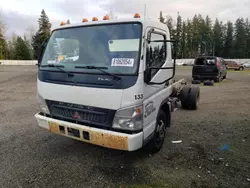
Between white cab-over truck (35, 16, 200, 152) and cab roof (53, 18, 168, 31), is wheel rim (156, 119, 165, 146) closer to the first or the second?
white cab-over truck (35, 16, 200, 152)

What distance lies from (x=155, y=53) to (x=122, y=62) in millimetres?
777

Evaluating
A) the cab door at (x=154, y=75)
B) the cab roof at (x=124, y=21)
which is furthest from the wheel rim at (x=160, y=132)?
the cab roof at (x=124, y=21)

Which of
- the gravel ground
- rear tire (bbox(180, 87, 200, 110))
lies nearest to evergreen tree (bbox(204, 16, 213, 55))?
rear tire (bbox(180, 87, 200, 110))

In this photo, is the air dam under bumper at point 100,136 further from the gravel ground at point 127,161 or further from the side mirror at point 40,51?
the side mirror at point 40,51

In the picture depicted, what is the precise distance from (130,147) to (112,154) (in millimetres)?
1111

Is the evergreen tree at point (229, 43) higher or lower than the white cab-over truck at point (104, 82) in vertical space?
higher

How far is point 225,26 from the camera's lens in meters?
75.5

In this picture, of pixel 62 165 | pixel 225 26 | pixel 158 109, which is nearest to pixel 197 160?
pixel 158 109

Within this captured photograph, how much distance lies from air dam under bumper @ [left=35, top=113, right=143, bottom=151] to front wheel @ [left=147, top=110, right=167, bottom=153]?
0.76 m

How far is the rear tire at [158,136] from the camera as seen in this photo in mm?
3566

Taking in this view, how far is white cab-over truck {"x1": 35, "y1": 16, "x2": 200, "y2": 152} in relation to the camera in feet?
9.02

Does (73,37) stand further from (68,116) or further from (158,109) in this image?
(158,109)

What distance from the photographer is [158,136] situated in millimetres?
3711

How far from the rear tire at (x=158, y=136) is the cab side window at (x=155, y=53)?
927 mm
